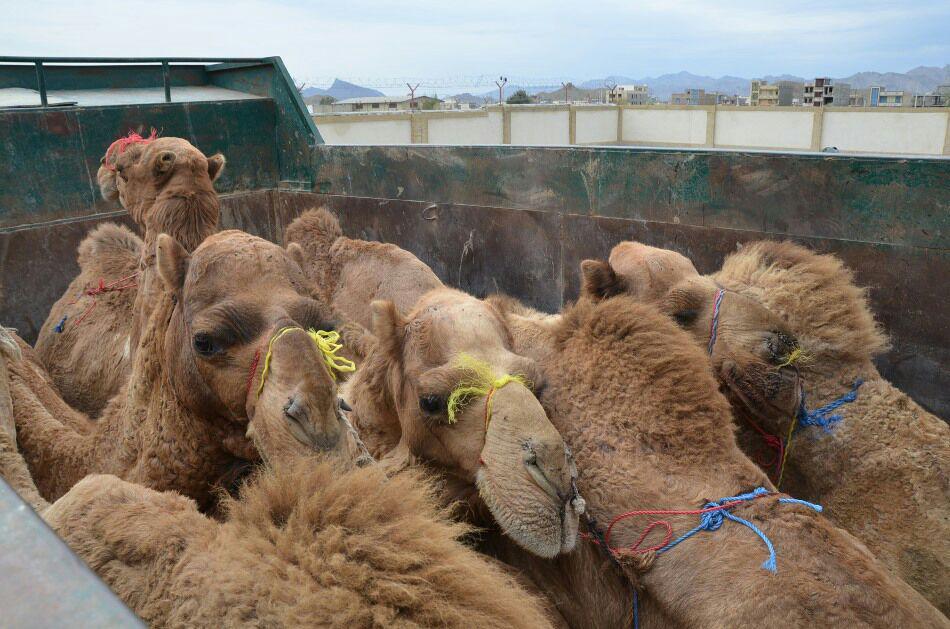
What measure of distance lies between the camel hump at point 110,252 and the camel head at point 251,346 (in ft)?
8.93

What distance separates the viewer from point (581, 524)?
2.21m

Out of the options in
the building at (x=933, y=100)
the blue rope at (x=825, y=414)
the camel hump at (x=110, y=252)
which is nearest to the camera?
the blue rope at (x=825, y=414)

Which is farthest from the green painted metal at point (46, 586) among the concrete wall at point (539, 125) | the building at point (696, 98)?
the building at point (696, 98)

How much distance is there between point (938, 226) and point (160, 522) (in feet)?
11.6

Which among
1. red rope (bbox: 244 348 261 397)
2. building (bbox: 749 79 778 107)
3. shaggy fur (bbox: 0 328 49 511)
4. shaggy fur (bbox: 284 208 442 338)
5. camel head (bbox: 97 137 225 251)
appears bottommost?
shaggy fur (bbox: 0 328 49 511)

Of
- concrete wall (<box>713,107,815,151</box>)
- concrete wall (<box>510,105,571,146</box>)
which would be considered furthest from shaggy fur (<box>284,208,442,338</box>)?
concrete wall (<box>713,107,815,151</box>)

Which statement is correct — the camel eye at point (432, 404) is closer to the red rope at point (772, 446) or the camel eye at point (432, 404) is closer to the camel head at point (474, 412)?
the camel head at point (474, 412)

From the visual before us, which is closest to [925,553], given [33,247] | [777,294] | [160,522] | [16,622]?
[777,294]

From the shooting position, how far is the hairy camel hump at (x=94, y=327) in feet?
14.6

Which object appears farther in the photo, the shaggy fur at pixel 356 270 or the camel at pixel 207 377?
the shaggy fur at pixel 356 270

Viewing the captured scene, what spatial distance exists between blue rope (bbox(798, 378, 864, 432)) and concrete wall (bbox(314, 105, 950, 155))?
67.4ft

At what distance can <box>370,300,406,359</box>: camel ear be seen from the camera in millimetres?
2441

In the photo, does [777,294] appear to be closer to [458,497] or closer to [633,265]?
[633,265]

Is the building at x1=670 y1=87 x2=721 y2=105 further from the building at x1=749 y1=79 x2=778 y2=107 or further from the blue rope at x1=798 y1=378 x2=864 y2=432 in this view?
the blue rope at x1=798 y1=378 x2=864 y2=432
